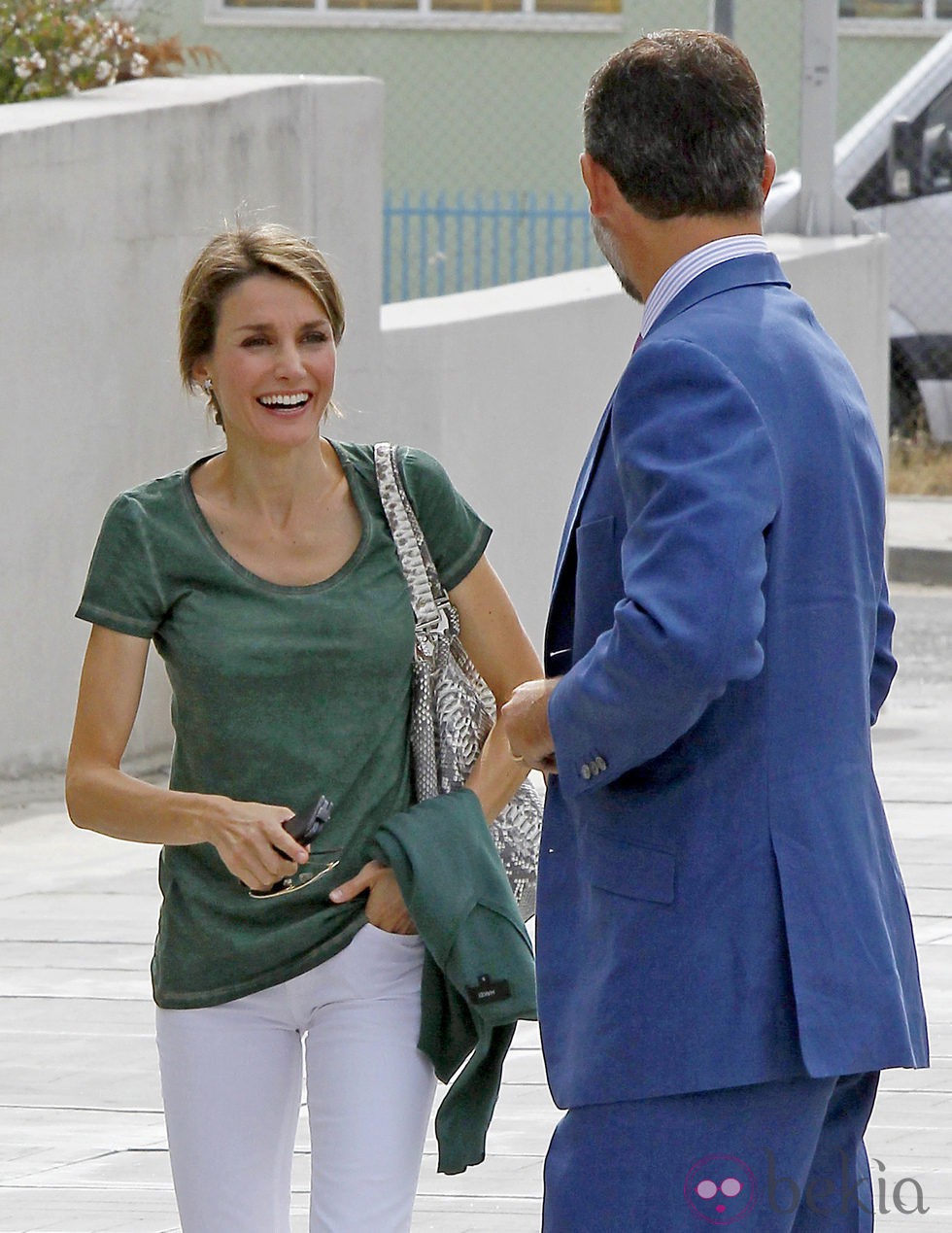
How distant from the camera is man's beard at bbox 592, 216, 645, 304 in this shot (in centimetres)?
278

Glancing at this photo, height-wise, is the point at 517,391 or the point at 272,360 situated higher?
the point at 272,360

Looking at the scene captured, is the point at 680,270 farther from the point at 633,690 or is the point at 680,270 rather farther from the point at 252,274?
the point at 252,274

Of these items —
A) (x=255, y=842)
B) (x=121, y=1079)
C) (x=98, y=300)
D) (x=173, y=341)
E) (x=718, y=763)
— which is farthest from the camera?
(x=173, y=341)

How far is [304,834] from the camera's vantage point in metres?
3.19

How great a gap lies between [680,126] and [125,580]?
104 cm

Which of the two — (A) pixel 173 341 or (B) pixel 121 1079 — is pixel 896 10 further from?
(B) pixel 121 1079

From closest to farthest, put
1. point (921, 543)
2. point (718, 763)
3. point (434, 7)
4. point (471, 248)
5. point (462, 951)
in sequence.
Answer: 1. point (718, 763)
2. point (462, 951)
3. point (921, 543)
4. point (471, 248)
5. point (434, 7)

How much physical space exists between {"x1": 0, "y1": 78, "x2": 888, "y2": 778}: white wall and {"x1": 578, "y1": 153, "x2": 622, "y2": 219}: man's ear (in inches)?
231

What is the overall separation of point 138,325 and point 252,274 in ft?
18.4

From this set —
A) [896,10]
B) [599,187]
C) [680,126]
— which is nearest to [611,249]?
[599,187]

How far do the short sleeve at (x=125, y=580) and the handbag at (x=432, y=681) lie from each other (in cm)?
34

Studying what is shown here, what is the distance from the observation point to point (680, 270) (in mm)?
2740

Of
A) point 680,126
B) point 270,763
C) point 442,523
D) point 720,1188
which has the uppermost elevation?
point 680,126

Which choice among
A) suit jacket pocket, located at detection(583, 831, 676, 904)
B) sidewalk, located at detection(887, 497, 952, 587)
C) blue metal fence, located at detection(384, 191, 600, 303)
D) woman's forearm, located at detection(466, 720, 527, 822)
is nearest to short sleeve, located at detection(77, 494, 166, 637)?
woman's forearm, located at detection(466, 720, 527, 822)
